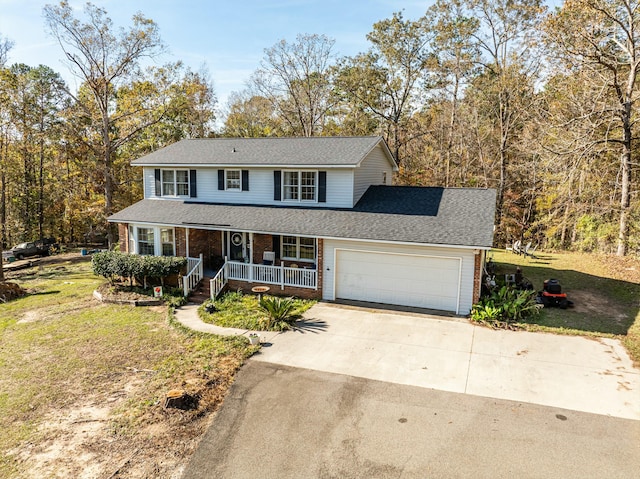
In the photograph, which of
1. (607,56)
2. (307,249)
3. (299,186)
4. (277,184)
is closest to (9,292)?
(277,184)

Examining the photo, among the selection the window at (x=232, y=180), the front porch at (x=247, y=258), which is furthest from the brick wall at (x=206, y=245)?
the window at (x=232, y=180)

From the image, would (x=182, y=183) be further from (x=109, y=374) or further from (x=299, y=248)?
(x=109, y=374)

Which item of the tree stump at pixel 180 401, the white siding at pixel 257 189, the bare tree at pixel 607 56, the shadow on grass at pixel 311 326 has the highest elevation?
the bare tree at pixel 607 56

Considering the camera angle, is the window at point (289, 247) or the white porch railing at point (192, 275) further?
the window at point (289, 247)

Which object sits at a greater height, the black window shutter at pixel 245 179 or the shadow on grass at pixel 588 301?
the black window shutter at pixel 245 179

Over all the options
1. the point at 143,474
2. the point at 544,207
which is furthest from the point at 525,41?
the point at 143,474

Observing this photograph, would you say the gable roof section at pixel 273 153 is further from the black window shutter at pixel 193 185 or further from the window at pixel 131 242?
the window at pixel 131 242

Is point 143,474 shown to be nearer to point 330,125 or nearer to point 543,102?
point 543,102
